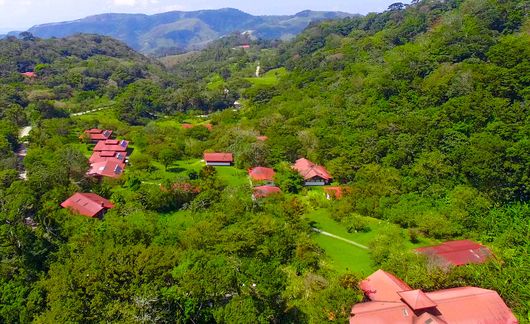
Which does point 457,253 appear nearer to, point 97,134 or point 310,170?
point 310,170

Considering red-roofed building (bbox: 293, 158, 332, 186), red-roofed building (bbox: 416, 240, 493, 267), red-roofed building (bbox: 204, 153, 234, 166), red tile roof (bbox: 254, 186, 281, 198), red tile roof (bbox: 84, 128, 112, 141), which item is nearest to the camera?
red-roofed building (bbox: 416, 240, 493, 267)

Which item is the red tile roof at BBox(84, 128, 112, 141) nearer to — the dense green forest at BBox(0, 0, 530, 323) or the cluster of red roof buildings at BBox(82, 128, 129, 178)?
the cluster of red roof buildings at BBox(82, 128, 129, 178)

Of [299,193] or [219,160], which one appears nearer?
[299,193]

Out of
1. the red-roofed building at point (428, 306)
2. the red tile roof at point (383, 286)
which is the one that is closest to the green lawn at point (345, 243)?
the red tile roof at point (383, 286)

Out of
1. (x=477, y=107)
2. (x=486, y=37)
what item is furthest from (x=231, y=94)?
(x=477, y=107)

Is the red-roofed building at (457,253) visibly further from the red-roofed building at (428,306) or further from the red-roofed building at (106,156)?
the red-roofed building at (106,156)

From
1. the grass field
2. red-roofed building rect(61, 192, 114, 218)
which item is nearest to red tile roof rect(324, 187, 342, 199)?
the grass field

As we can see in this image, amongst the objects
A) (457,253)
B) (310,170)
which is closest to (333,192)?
(310,170)

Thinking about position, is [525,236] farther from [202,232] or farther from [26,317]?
[26,317]
